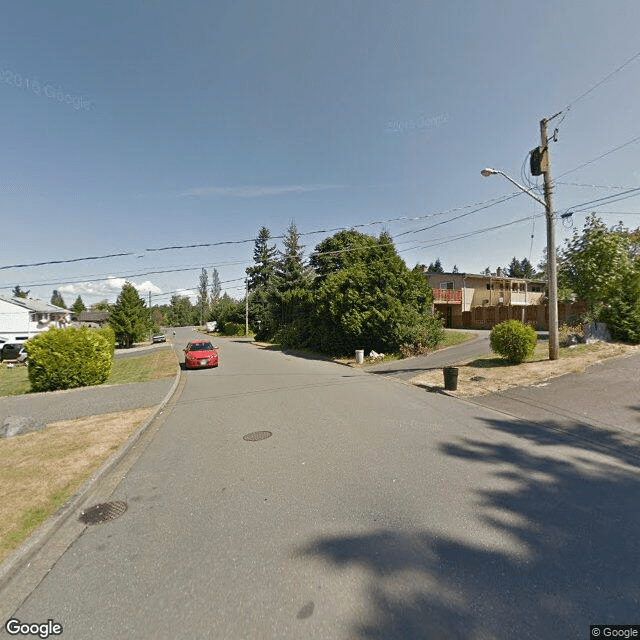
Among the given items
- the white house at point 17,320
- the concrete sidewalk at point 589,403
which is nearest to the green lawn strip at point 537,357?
the concrete sidewalk at point 589,403

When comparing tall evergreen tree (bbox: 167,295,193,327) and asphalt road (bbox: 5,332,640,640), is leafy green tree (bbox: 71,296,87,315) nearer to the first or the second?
tall evergreen tree (bbox: 167,295,193,327)

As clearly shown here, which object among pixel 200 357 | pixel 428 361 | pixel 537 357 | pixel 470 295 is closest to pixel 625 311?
pixel 537 357

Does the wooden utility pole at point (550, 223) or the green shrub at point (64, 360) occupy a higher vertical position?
the wooden utility pole at point (550, 223)

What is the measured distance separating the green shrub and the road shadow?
12609 millimetres

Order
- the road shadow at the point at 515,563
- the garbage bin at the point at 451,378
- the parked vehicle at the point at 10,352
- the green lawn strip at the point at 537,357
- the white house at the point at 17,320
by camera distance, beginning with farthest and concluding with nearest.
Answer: the white house at the point at 17,320, the parked vehicle at the point at 10,352, the green lawn strip at the point at 537,357, the garbage bin at the point at 451,378, the road shadow at the point at 515,563

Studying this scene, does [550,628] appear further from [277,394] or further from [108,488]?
[277,394]

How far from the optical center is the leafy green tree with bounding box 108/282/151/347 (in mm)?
34781

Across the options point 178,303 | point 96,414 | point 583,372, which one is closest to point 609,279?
point 583,372

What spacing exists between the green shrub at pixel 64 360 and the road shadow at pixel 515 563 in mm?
12609

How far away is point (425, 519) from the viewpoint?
367 cm

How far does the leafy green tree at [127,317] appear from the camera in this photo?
34781 mm

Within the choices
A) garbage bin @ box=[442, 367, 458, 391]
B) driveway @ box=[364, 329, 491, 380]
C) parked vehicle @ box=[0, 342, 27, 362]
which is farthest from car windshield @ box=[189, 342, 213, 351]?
→ parked vehicle @ box=[0, 342, 27, 362]

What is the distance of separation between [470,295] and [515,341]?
77.1 feet

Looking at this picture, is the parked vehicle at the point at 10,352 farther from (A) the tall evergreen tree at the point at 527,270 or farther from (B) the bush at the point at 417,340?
(A) the tall evergreen tree at the point at 527,270
